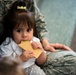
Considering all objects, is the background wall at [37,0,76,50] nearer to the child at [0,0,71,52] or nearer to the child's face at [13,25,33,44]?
the child at [0,0,71,52]

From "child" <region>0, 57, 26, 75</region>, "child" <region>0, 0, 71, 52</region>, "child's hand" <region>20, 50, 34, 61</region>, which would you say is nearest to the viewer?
"child" <region>0, 57, 26, 75</region>

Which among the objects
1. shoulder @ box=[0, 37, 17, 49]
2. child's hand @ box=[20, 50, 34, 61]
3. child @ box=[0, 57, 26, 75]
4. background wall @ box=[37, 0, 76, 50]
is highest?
child @ box=[0, 57, 26, 75]

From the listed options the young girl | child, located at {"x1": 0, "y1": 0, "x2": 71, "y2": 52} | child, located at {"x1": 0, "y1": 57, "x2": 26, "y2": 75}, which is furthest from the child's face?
child, located at {"x1": 0, "y1": 57, "x2": 26, "y2": 75}

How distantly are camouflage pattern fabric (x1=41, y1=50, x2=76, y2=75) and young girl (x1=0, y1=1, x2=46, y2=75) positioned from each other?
0.13ft

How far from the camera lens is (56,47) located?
1.58 metres

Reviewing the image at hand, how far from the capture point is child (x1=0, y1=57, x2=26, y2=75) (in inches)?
32.9

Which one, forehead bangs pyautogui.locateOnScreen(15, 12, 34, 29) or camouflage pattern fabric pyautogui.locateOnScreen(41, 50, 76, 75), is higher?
forehead bangs pyautogui.locateOnScreen(15, 12, 34, 29)

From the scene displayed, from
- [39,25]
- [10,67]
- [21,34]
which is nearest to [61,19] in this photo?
[39,25]

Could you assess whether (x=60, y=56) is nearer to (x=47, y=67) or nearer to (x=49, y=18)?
(x=47, y=67)

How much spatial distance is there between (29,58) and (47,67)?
0.12 m

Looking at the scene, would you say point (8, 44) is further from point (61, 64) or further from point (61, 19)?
point (61, 19)

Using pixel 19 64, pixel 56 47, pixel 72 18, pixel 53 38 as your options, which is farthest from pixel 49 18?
pixel 19 64

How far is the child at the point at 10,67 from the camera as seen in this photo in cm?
84

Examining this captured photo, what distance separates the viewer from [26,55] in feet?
4.43
